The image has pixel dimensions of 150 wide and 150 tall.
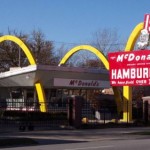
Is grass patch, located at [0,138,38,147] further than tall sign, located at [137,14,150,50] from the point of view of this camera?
No

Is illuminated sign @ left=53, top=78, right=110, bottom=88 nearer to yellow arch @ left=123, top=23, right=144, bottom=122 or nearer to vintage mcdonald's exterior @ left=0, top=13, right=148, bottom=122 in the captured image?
vintage mcdonald's exterior @ left=0, top=13, right=148, bottom=122

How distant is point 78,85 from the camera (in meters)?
43.5

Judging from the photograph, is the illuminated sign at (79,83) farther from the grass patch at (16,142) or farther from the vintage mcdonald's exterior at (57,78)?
the grass patch at (16,142)

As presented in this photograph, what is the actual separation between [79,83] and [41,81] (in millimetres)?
4420

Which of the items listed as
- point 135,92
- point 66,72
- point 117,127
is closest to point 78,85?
point 66,72

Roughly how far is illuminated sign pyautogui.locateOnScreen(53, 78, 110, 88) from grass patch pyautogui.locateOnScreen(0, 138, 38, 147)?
67.1ft

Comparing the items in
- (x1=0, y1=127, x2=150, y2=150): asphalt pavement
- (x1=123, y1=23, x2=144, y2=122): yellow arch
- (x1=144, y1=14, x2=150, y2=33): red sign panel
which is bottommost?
(x1=0, y1=127, x2=150, y2=150): asphalt pavement

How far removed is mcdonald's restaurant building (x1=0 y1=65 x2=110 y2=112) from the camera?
3956 centimetres

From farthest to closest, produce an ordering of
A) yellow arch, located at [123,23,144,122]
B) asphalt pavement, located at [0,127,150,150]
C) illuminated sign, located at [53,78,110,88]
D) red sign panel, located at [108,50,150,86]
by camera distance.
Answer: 1. illuminated sign, located at [53,78,110,88]
2. yellow arch, located at [123,23,144,122]
3. red sign panel, located at [108,50,150,86]
4. asphalt pavement, located at [0,127,150,150]

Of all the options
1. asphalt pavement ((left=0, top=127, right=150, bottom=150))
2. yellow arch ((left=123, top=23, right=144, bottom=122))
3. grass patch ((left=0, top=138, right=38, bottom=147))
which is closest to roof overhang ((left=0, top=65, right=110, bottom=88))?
yellow arch ((left=123, top=23, right=144, bottom=122))

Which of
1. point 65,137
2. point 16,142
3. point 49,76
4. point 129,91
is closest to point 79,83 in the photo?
point 49,76

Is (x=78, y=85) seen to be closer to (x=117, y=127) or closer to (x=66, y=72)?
(x=66, y=72)

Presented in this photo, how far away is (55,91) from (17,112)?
46.7 ft

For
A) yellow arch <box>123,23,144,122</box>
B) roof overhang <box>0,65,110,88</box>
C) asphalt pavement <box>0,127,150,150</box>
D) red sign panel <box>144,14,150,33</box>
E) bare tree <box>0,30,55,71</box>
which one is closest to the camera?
asphalt pavement <box>0,127,150,150</box>
